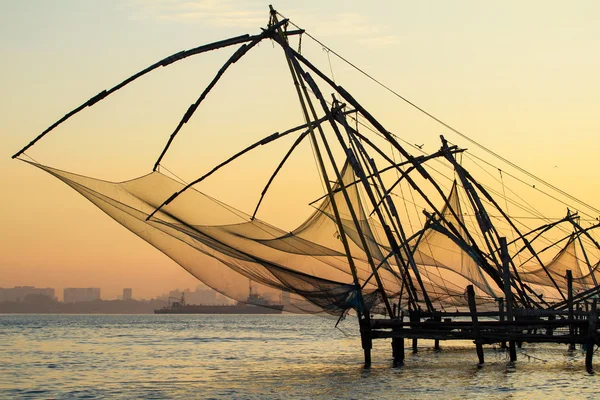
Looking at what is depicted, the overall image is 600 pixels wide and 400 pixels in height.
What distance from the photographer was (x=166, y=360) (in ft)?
98.3

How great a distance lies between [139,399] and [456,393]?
588 centimetres

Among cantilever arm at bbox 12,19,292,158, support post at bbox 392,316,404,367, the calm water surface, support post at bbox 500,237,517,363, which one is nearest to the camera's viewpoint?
cantilever arm at bbox 12,19,292,158

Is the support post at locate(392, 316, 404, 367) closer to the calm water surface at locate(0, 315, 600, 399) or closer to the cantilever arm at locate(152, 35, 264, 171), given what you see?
the calm water surface at locate(0, 315, 600, 399)

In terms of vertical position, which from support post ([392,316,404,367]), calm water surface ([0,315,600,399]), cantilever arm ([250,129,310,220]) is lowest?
calm water surface ([0,315,600,399])

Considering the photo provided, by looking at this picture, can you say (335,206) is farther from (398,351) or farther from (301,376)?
(398,351)

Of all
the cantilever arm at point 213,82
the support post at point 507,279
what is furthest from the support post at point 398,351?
the cantilever arm at point 213,82

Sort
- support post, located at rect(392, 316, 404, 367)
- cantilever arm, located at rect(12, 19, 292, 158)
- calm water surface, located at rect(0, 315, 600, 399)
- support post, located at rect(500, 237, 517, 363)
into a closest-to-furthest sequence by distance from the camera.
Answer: cantilever arm, located at rect(12, 19, 292, 158) < calm water surface, located at rect(0, 315, 600, 399) < support post, located at rect(500, 237, 517, 363) < support post, located at rect(392, 316, 404, 367)

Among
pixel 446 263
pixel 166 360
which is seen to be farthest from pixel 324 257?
pixel 166 360

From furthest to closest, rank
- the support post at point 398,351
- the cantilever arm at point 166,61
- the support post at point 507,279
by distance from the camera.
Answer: the support post at point 398,351
the support post at point 507,279
the cantilever arm at point 166,61

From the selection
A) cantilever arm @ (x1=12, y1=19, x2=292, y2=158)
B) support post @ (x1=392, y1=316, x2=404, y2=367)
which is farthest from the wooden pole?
support post @ (x1=392, y1=316, x2=404, y2=367)

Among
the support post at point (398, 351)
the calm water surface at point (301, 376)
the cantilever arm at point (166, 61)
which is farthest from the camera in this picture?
the support post at point (398, 351)

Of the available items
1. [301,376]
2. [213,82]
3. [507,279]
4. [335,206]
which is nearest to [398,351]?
[301,376]

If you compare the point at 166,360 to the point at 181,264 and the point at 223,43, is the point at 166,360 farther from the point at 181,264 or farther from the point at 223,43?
the point at 223,43

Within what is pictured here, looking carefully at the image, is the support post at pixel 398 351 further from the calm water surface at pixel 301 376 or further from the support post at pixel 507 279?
the support post at pixel 507 279
